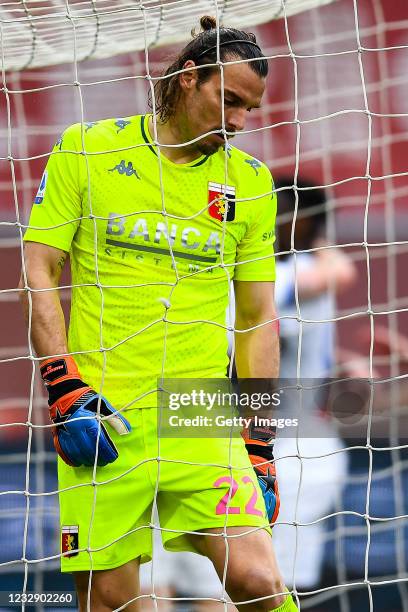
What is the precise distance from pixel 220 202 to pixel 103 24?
3.32ft

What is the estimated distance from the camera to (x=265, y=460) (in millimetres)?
2605

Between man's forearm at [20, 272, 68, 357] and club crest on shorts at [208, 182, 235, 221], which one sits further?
club crest on shorts at [208, 182, 235, 221]

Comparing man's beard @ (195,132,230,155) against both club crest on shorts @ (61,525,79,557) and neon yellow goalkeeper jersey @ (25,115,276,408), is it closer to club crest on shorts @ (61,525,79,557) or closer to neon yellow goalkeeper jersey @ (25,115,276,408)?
neon yellow goalkeeper jersey @ (25,115,276,408)

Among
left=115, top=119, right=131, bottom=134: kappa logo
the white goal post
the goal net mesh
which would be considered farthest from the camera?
the goal net mesh

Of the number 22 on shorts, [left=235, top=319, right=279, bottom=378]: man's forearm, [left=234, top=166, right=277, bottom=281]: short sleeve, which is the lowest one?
the number 22 on shorts

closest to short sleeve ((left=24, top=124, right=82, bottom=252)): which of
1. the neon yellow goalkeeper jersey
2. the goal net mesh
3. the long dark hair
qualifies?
the neon yellow goalkeeper jersey

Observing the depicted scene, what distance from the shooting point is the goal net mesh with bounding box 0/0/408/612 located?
3.67 metres

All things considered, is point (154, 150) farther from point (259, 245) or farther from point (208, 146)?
point (259, 245)

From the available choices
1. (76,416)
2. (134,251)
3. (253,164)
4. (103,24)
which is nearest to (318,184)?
(103,24)

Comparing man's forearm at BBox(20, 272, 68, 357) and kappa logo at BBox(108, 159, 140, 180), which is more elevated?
kappa logo at BBox(108, 159, 140, 180)

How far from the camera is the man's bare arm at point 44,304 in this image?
2.41 metres

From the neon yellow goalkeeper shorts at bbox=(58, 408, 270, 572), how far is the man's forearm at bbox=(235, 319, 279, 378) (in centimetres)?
27

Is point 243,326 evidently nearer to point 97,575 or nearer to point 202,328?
point 202,328

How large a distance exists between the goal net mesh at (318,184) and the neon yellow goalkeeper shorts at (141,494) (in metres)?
1.18
